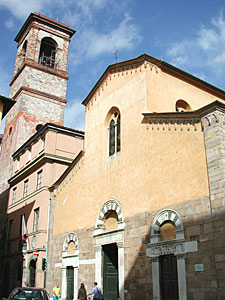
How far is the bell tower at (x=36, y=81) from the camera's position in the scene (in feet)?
98.2

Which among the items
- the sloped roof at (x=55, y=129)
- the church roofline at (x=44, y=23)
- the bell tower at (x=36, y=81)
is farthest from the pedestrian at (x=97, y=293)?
the church roofline at (x=44, y=23)

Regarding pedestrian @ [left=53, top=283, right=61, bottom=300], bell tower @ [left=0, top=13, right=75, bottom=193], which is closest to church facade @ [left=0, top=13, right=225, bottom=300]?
pedestrian @ [left=53, top=283, right=61, bottom=300]

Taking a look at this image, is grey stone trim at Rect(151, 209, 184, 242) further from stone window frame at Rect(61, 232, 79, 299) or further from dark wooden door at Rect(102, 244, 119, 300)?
stone window frame at Rect(61, 232, 79, 299)

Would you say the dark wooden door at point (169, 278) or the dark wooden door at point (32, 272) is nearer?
the dark wooden door at point (169, 278)

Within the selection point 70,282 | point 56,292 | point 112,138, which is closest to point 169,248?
point 112,138

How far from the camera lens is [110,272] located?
1465 cm

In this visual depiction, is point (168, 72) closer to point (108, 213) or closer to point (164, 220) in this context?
point (108, 213)

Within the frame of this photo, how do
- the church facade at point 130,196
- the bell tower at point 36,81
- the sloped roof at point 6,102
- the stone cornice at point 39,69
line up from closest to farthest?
the church facade at point 130,196 < the sloped roof at point 6,102 < the bell tower at point 36,81 < the stone cornice at point 39,69

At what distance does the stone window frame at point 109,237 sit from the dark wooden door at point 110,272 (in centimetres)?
22

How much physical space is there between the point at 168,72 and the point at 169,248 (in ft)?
27.3

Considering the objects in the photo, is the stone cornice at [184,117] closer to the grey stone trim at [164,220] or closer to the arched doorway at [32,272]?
the grey stone trim at [164,220]

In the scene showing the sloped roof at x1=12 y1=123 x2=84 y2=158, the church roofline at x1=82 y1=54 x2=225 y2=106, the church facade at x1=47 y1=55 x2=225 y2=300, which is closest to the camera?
the church facade at x1=47 y1=55 x2=225 y2=300

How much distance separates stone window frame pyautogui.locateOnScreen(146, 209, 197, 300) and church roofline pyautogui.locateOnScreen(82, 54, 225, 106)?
712cm

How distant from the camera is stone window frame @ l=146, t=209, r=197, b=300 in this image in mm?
10805
